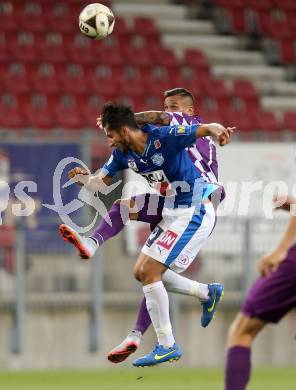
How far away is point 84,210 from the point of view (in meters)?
15.8

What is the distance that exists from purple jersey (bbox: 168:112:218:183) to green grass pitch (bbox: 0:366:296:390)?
2.83 m

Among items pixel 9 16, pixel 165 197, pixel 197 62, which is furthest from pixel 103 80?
pixel 165 197

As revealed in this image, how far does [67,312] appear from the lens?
16.3 m

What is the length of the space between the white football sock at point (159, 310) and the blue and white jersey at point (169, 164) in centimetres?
70

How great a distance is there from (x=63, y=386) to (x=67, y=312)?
2524mm

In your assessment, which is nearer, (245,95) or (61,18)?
(61,18)

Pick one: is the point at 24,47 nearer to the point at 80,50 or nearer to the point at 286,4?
the point at 80,50

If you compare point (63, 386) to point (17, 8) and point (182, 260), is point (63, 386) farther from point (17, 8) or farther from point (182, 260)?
point (17, 8)

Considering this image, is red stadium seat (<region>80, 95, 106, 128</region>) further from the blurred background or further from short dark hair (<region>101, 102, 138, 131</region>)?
short dark hair (<region>101, 102, 138, 131</region>)

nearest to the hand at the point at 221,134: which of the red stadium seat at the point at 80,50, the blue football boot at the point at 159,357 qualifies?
the blue football boot at the point at 159,357

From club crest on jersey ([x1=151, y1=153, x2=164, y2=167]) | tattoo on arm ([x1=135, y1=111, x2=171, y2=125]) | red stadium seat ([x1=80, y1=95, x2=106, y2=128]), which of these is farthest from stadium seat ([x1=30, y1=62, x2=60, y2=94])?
club crest on jersey ([x1=151, y1=153, x2=164, y2=167])

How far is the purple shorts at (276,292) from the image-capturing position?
839 cm

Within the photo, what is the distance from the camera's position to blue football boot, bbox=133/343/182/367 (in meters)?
10.5

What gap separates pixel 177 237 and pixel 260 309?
2398mm
